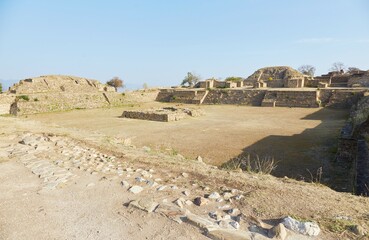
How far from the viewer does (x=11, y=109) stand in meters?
21.1

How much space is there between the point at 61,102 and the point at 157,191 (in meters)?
23.3

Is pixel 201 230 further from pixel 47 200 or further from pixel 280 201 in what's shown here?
pixel 47 200

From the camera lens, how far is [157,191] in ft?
12.5

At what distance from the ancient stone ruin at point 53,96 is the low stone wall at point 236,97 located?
422 inches

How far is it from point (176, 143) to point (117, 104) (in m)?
19.1

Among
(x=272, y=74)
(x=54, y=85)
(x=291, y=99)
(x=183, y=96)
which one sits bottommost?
(x=183, y=96)

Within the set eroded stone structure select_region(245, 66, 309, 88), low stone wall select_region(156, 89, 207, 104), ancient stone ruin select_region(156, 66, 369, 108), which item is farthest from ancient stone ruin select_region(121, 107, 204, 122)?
eroded stone structure select_region(245, 66, 309, 88)

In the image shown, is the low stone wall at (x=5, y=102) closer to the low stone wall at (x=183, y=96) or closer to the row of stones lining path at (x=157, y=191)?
the low stone wall at (x=183, y=96)

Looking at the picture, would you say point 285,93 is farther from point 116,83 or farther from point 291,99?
point 116,83

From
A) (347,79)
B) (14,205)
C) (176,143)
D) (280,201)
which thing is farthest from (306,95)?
(14,205)

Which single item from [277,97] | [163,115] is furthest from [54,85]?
[277,97]

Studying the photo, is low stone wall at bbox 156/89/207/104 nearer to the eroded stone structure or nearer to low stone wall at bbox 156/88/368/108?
low stone wall at bbox 156/88/368/108

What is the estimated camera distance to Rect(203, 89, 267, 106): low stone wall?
87.6ft

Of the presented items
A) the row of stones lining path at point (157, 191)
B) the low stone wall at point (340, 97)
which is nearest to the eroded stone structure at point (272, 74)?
the low stone wall at point (340, 97)
